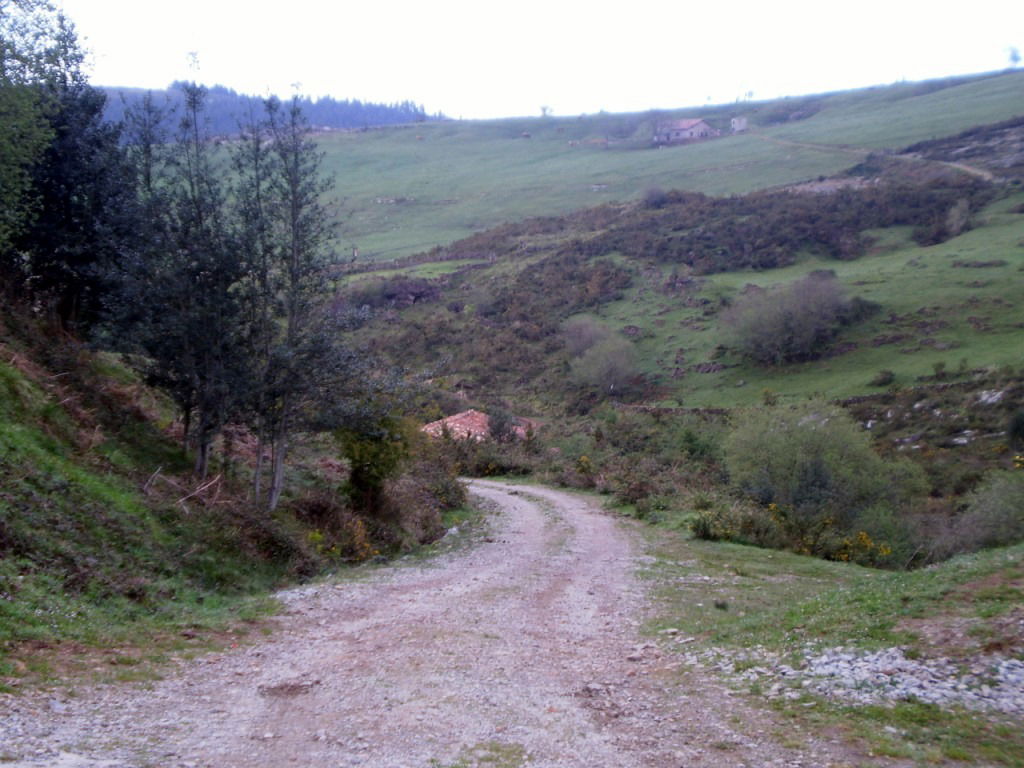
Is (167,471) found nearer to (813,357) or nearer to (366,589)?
(366,589)

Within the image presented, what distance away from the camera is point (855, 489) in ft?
78.5

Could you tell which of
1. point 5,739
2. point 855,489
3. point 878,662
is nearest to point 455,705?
point 5,739

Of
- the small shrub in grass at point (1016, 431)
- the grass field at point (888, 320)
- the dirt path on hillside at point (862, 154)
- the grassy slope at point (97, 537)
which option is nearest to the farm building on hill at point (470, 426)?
the grass field at point (888, 320)

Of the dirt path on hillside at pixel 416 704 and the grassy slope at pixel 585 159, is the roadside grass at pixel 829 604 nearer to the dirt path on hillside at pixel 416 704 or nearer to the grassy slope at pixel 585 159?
the dirt path on hillside at pixel 416 704

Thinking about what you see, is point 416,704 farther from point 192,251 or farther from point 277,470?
point 192,251

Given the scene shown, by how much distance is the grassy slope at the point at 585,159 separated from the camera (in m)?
99.4

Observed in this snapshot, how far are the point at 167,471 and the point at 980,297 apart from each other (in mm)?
53375

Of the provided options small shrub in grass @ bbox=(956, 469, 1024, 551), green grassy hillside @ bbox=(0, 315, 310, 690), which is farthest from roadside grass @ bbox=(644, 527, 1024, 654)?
small shrub in grass @ bbox=(956, 469, 1024, 551)

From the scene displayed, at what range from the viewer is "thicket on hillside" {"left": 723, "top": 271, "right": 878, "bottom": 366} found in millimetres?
51312

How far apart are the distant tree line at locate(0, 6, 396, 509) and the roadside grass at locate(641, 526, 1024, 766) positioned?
7217 mm

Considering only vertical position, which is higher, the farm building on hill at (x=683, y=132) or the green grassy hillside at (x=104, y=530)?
the farm building on hill at (x=683, y=132)

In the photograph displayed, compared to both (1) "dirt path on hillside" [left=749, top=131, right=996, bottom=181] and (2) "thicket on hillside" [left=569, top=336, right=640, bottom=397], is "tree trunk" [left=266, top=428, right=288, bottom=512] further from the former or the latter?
(1) "dirt path on hillside" [left=749, top=131, right=996, bottom=181]

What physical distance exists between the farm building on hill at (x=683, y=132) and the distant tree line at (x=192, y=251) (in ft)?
458

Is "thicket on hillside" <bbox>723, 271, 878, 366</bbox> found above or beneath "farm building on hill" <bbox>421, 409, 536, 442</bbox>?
above
